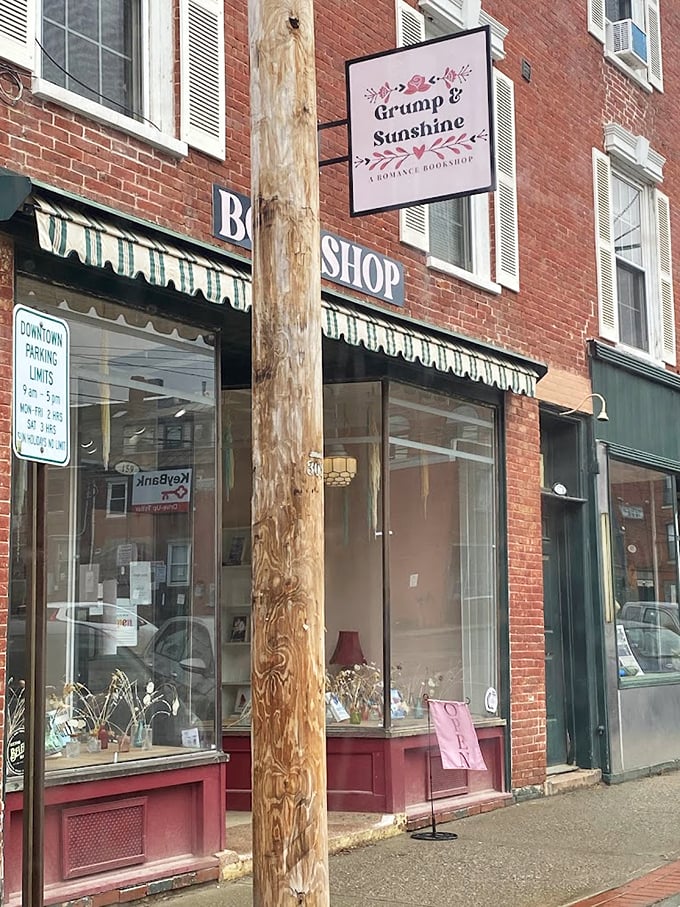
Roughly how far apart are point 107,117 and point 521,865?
5.38 meters

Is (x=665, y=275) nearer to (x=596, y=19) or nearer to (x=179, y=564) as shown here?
(x=596, y=19)

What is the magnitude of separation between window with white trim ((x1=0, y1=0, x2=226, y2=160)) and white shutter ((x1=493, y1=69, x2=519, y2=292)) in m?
3.70

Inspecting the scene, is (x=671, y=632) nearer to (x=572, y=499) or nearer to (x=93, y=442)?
(x=572, y=499)

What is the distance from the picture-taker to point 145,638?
311 inches

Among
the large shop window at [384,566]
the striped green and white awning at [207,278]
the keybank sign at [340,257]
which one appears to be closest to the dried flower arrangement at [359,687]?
the large shop window at [384,566]

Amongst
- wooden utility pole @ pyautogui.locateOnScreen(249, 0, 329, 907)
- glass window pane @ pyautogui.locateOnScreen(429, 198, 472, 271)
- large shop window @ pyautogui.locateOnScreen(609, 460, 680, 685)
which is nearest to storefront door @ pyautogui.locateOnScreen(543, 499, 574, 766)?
large shop window @ pyautogui.locateOnScreen(609, 460, 680, 685)

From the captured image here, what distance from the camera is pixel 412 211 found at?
10242 mm

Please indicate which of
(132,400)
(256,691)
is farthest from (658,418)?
(256,691)

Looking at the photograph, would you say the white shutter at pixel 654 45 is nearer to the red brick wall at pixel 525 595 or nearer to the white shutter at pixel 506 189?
the white shutter at pixel 506 189

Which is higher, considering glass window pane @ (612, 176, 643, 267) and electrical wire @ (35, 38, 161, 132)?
glass window pane @ (612, 176, 643, 267)

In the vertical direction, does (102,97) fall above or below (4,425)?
→ above

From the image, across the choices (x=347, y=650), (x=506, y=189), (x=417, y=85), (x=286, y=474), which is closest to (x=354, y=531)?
(x=347, y=650)

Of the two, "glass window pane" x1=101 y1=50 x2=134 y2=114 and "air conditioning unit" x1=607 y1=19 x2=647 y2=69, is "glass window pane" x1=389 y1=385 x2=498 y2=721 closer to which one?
"glass window pane" x1=101 y1=50 x2=134 y2=114

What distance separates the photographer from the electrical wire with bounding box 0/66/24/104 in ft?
22.4
